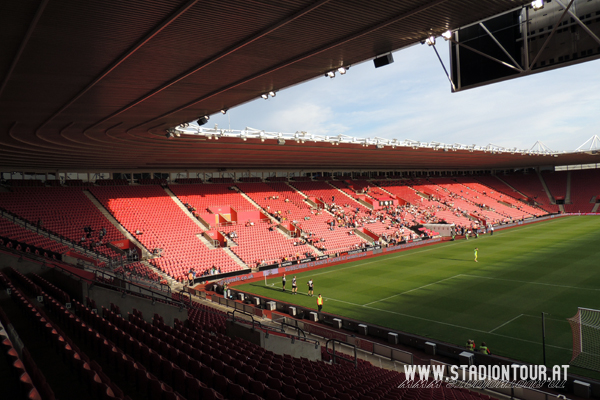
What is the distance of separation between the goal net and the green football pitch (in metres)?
0.32

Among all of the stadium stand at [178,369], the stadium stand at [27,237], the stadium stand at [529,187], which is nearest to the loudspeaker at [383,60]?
the stadium stand at [178,369]

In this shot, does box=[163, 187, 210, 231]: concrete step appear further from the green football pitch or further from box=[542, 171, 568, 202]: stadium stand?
box=[542, 171, 568, 202]: stadium stand

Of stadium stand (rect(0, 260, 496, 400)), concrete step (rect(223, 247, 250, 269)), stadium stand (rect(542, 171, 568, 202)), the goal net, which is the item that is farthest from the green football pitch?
stadium stand (rect(542, 171, 568, 202))

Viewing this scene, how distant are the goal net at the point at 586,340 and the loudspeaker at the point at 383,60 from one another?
409 inches

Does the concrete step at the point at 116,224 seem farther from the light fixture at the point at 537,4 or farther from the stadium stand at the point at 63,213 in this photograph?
the light fixture at the point at 537,4

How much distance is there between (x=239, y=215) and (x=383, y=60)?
30319 millimetres

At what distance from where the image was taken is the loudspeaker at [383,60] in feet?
35.4

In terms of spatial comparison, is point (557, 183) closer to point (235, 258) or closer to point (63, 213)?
point (235, 258)

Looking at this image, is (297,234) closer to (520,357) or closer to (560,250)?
(560,250)

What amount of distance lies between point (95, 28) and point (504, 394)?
14.4 m

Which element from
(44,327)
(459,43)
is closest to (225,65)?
(459,43)

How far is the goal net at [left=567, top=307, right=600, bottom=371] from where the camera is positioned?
1307cm

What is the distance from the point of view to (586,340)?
14266mm

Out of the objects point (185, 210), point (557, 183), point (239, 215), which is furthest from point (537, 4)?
point (557, 183)
